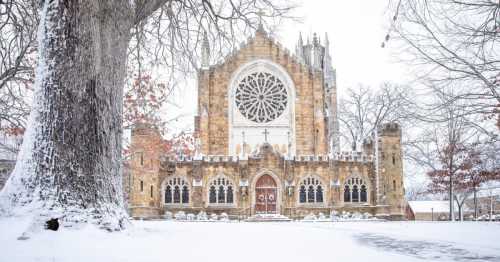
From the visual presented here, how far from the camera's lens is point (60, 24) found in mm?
7227

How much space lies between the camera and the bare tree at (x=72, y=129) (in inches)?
269

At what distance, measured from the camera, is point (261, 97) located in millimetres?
41906

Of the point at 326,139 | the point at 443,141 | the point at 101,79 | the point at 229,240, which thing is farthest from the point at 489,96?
the point at 326,139

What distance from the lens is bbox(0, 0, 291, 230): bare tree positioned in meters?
6.84

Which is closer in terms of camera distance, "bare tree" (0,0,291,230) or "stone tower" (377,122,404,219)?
"bare tree" (0,0,291,230)

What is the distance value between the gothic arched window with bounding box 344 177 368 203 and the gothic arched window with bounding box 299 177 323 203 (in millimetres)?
1799

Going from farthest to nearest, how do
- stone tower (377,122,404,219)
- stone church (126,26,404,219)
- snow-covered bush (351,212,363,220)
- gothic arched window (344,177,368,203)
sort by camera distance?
gothic arched window (344,177,368,203), stone tower (377,122,404,219), stone church (126,26,404,219), snow-covered bush (351,212,363,220)

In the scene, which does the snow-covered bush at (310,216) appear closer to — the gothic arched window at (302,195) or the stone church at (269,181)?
the stone church at (269,181)

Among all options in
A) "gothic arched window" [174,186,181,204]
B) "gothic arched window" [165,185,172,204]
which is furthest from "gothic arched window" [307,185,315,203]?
"gothic arched window" [165,185,172,204]

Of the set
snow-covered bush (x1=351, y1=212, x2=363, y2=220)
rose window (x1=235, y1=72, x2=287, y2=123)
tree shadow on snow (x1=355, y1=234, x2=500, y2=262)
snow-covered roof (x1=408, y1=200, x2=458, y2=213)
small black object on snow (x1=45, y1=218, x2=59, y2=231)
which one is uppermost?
rose window (x1=235, y1=72, x2=287, y2=123)

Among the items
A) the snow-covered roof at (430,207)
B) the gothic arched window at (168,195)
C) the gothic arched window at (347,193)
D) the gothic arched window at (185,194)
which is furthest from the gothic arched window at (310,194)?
the snow-covered roof at (430,207)

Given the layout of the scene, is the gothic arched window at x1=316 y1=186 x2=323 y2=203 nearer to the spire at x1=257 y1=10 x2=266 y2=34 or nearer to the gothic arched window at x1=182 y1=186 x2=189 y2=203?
the gothic arched window at x1=182 y1=186 x2=189 y2=203

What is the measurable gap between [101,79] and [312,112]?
34.6 meters

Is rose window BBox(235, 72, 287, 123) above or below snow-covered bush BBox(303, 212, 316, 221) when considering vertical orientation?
above
